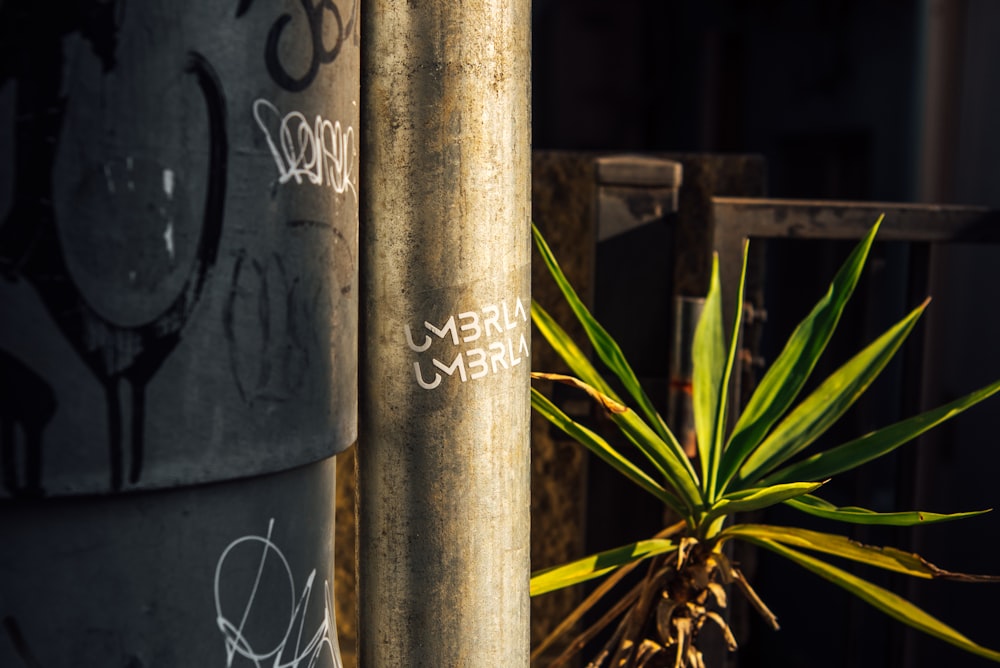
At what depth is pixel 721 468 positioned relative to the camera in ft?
6.46

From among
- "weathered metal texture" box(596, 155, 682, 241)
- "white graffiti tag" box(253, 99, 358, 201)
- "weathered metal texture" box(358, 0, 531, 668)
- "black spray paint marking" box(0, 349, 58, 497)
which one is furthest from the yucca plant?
"black spray paint marking" box(0, 349, 58, 497)

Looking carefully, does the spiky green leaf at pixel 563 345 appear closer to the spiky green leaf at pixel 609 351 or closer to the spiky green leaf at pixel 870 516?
the spiky green leaf at pixel 609 351

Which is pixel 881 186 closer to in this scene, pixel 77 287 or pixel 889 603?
pixel 889 603

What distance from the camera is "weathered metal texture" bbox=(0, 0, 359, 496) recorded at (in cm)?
123

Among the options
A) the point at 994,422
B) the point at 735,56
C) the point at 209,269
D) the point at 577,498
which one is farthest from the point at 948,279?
the point at 735,56

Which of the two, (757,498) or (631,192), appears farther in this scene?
(631,192)

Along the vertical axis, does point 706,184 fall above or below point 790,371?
above

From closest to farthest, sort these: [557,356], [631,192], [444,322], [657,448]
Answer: [444,322]
[657,448]
[631,192]
[557,356]

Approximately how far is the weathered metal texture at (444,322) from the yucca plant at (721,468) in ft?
0.93

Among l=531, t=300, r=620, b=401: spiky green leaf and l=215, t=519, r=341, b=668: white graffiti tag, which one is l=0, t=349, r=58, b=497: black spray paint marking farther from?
l=531, t=300, r=620, b=401: spiky green leaf

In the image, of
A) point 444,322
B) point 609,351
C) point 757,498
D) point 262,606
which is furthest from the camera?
point 609,351

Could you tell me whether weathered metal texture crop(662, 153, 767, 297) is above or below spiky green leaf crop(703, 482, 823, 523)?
above

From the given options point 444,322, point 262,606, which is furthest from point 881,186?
point 262,606

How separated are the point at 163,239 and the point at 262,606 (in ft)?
1.76
